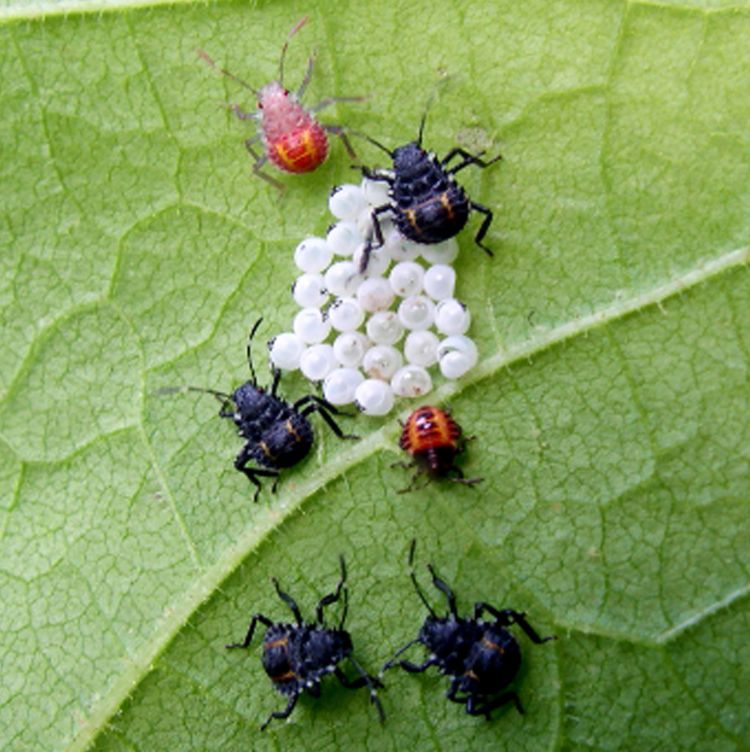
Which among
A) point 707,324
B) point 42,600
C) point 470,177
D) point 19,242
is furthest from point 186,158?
point 707,324

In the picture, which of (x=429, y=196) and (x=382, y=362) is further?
(x=382, y=362)

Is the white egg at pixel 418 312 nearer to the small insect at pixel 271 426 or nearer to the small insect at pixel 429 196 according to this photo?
the small insect at pixel 429 196

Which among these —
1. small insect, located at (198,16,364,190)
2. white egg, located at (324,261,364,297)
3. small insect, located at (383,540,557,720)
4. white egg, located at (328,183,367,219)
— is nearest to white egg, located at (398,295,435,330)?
white egg, located at (324,261,364,297)

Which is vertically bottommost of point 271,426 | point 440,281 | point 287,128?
point 271,426

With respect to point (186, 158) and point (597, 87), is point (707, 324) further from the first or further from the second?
point (186, 158)

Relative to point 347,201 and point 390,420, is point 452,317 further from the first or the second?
point 347,201

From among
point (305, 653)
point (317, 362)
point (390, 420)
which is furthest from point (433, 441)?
point (305, 653)

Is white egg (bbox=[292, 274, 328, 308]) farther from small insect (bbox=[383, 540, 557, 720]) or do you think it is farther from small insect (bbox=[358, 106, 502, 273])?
small insect (bbox=[383, 540, 557, 720])
